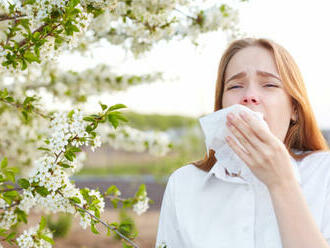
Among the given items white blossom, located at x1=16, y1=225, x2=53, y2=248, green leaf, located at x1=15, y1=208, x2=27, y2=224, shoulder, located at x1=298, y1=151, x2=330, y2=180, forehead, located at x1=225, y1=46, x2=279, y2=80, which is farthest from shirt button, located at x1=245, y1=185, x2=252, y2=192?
green leaf, located at x1=15, y1=208, x2=27, y2=224

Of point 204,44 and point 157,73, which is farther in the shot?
point 157,73

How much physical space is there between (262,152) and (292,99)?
17.1 inches

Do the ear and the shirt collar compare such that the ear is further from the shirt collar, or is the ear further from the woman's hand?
the woman's hand

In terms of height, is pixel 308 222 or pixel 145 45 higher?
pixel 145 45

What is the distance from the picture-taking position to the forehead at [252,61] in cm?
158

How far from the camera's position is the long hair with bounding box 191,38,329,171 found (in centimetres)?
160

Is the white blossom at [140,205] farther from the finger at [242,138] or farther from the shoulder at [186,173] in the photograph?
the finger at [242,138]

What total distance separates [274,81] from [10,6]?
1.17 m

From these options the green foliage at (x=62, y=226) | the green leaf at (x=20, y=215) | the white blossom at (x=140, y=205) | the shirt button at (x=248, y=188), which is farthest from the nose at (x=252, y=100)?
the green foliage at (x=62, y=226)

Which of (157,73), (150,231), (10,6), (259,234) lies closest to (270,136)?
(259,234)

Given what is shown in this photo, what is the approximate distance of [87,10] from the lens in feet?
5.38

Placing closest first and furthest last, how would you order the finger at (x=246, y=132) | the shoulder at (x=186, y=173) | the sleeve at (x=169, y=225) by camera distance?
1. the finger at (x=246, y=132)
2. the sleeve at (x=169, y=225)
3. the shoulder at (x=186, y=173)

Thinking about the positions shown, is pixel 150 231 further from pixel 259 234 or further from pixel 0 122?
pixel 259 234

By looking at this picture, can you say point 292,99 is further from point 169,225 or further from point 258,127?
point 169,225
